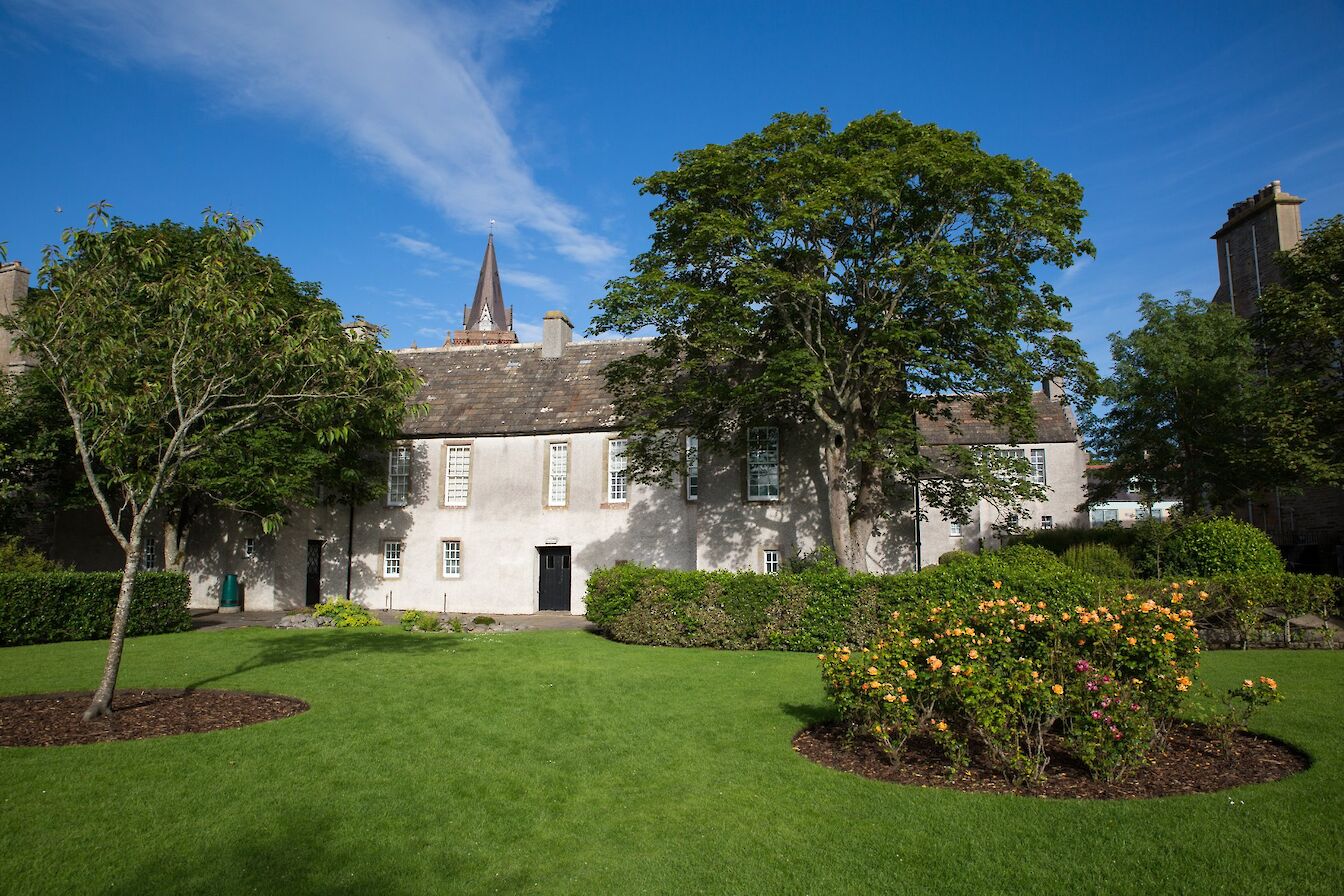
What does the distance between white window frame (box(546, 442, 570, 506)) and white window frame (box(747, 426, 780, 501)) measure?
6.49 meters

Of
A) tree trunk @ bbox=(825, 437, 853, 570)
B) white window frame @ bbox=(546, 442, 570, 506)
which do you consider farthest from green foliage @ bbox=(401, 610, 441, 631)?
tree trunk @ bbox=(825, 437, 853, 570)

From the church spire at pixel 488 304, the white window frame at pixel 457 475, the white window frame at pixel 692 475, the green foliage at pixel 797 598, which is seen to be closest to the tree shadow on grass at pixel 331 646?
the green foliage at pixel 797 598

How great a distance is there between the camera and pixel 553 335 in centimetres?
3231

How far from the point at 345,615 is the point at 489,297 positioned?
2490 inches

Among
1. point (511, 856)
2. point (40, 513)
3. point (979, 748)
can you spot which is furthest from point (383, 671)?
point (40, 513)

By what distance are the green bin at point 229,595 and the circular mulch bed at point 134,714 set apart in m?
18.6

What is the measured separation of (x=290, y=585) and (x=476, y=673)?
18.8 m

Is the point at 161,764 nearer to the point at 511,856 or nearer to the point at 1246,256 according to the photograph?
the point at 511,856

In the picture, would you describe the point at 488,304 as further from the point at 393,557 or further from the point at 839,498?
the point at 839,498

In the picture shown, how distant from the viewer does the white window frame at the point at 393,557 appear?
3047 centimetres

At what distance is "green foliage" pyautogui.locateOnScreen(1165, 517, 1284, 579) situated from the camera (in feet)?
65.8

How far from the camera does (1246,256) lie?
36094mm

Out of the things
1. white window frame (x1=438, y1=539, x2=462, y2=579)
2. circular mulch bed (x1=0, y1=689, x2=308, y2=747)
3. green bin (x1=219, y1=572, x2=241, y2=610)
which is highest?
white window frame (x1=438, y1=539, x2=462, y2=579)

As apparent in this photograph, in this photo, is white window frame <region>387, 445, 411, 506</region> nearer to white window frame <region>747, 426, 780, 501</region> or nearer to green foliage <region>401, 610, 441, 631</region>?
green foliage <region>401, 610, 441, 631</region>
